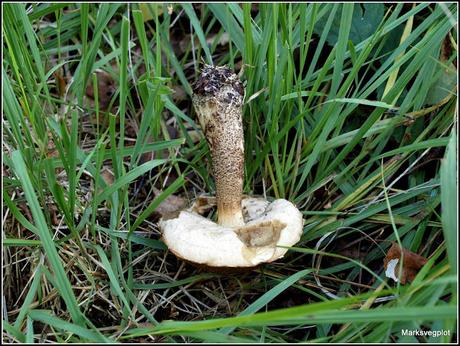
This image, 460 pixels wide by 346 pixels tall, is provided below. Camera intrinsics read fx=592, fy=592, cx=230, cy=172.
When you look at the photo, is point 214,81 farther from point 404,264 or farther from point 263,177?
point 404,264

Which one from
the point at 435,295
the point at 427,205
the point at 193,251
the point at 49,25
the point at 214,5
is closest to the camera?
the point at 435,295

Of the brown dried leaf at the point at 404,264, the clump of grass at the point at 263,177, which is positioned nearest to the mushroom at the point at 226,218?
the clump of grass at the point at 263,177

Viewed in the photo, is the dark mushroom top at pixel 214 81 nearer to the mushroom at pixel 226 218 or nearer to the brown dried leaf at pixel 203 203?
the mushroom at pixel 226 218

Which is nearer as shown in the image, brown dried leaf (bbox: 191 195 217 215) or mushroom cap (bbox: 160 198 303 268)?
mushroom cap (bbox: 160 198 303 268)

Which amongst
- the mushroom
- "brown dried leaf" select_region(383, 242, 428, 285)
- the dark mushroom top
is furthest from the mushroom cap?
the dark mushroom top

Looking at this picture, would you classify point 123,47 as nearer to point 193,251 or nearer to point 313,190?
point 193,251

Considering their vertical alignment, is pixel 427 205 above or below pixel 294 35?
below

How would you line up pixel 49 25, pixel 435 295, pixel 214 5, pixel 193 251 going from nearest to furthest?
pixel 435 295 → pixel 193 251 → pixel 214 5 → pixel 49 25

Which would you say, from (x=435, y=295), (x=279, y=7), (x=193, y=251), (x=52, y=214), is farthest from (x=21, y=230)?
(x=435, y=295)

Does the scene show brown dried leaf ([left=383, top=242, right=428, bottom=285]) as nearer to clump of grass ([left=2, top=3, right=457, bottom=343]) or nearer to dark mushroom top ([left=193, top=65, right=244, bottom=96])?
clump of grass ([left=2, top=3, right=457, bottom=343])
